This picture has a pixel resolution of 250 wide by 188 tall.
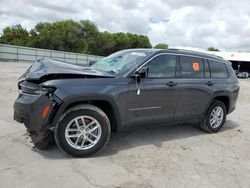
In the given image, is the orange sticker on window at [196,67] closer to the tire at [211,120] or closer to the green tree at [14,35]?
the tire at [211,120]

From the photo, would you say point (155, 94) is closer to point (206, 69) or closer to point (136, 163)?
point (136, 163)

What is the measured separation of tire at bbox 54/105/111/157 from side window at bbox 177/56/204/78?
1.92m

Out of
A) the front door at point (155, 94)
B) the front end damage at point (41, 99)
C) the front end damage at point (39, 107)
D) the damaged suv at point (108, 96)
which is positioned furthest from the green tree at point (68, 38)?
the front end damage at point (39, 107)

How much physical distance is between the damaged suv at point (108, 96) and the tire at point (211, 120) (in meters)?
0.19

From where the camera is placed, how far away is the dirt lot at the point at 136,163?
3379 millimetres

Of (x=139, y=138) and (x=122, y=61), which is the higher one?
(x=122, y=61)

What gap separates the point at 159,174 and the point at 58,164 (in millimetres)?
1447

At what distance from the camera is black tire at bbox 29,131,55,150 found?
3.90 m

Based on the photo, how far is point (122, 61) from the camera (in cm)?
482

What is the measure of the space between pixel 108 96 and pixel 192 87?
1.99m

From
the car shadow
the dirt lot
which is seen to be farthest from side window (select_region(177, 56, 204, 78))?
the dirt lot

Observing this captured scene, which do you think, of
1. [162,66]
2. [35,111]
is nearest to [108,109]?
[35,111]

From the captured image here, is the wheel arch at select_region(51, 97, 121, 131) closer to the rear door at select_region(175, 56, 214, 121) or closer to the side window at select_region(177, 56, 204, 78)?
the rear door at select_region(175, 56, 214, 121)

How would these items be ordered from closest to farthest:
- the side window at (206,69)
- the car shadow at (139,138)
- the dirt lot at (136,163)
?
the dirt lot at (136,163)
the car shadow at (139,138)
the side window at (206,69)
